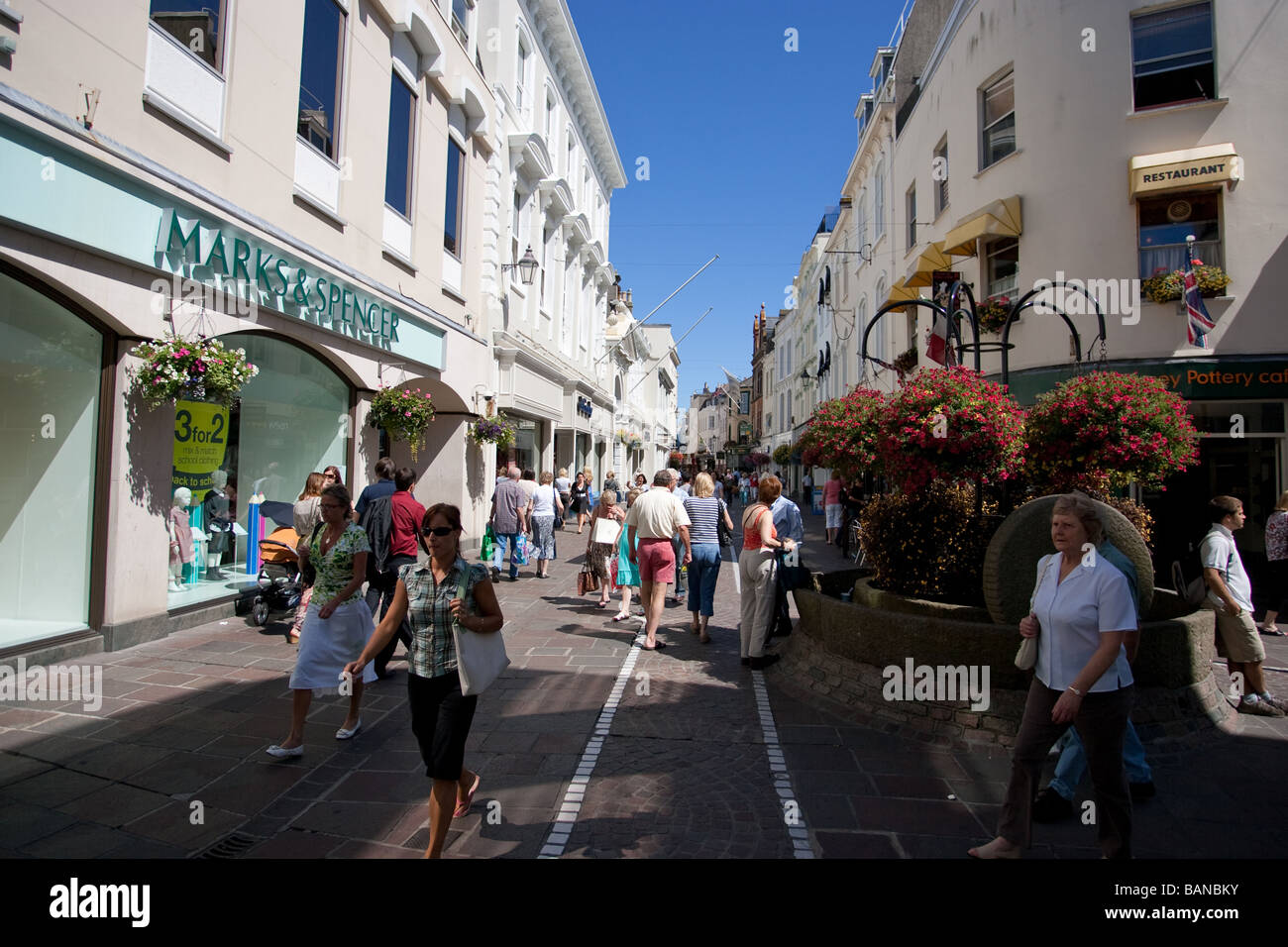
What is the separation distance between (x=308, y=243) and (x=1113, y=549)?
9.24 m

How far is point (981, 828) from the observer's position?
354 centimetres

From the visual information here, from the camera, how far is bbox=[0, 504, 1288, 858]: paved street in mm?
3381

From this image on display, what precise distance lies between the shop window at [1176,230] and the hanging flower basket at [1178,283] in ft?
0.70

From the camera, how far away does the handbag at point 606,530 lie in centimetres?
962

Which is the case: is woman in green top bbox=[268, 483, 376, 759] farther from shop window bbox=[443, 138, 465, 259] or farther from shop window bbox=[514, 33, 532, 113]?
shop window bbox=[514, 33, 532, 113]

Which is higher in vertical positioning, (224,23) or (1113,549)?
(224,23)

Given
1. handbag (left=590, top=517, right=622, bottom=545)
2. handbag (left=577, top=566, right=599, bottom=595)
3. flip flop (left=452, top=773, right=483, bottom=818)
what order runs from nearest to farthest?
flip flop (left=452, top=773, right=483, bottom=818), handbag (left=590, top=517, right=622, bottom=545), handbag (left=577, top=566, right=599, bottom=595)

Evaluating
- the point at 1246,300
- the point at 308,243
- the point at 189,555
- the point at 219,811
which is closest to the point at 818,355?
the point at 1246,300

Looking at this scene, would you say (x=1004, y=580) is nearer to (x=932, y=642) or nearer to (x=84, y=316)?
(x=932, y=642)

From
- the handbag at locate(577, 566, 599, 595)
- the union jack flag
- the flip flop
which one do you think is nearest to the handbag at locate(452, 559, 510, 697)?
the flip flop

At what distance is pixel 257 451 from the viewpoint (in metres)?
9.33

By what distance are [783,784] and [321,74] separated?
407 inches

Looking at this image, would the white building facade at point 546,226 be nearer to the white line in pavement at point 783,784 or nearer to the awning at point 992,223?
the awning at point 992,223

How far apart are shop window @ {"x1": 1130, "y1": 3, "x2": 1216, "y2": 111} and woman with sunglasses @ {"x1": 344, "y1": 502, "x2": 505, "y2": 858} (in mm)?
14146
